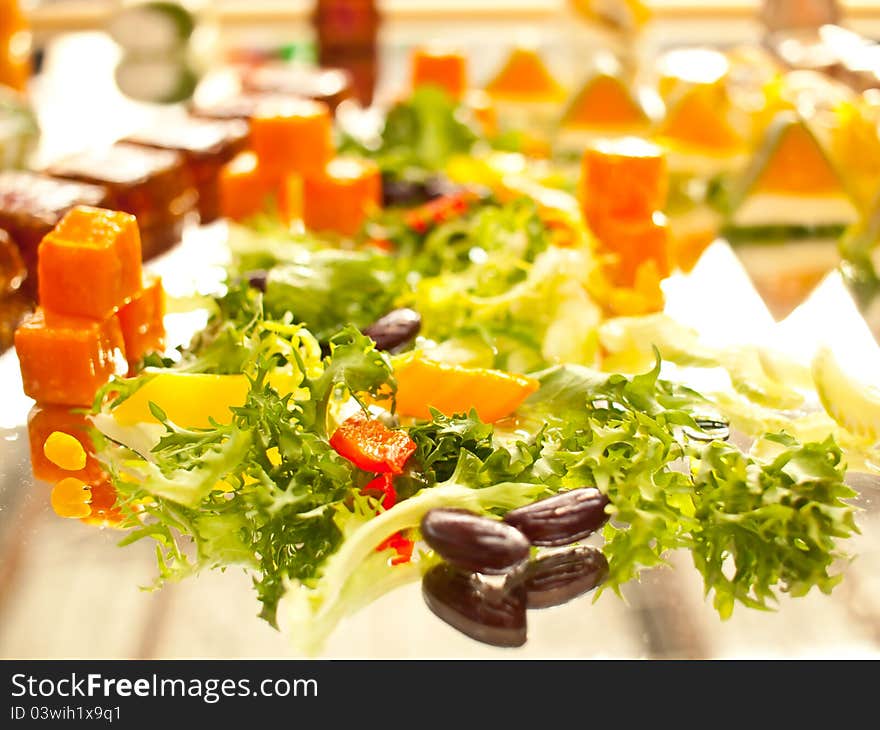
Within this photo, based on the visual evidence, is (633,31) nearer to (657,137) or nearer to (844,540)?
(657,137)

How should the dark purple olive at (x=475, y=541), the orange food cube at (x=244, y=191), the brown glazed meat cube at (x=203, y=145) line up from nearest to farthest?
1. the dark purple olive at (x=475, y=541)
2. the orange food cube at (x=244, y=191)
3. the brown glazed meat cube at (x=203, y=145)

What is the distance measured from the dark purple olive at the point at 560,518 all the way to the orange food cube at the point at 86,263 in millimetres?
622

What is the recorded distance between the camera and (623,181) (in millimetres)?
1794

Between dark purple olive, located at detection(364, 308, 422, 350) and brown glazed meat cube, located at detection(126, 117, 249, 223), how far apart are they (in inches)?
35.4

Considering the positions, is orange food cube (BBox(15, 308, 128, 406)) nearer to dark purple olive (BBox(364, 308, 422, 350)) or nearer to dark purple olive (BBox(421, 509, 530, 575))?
dark purple olive (BBox(364, 308, 422, 350))

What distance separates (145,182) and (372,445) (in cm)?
97

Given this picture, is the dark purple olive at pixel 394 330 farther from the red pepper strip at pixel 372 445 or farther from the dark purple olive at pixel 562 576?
the dark purple olive at pixel 562 576

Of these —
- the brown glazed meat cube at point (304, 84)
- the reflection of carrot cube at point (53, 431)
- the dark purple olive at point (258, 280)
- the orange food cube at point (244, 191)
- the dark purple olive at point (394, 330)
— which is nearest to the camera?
the reflection of carrot cube at point (53, 431)

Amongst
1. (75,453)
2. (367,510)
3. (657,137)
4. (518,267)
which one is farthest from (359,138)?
(367,510)

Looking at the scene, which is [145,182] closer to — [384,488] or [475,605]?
[384,488]

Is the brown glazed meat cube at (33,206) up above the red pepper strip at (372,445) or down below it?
below

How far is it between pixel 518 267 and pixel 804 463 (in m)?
0.64

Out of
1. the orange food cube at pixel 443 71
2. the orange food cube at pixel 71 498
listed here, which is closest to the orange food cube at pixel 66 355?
the orange food cube at pixel 71 498

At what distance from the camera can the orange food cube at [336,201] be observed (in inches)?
77.9
